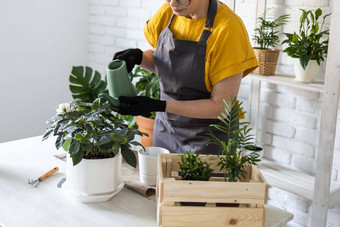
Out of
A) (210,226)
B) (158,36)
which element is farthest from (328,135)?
(210,226)

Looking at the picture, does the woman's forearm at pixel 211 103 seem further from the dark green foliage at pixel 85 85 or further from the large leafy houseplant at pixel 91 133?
the dark green foliage at pixel 85 85

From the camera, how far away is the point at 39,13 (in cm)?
372

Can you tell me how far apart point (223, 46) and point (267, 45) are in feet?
2.22

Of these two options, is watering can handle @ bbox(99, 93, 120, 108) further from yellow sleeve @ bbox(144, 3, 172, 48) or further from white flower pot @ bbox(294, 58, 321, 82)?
white flower pot @ bbox(294, 58, 321, 82)

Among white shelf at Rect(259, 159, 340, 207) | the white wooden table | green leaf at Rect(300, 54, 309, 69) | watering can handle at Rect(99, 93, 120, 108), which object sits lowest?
white shelf at Rect(259, 159, 340, 207)

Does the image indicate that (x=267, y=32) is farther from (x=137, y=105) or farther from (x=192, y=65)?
(x=137, y=105)

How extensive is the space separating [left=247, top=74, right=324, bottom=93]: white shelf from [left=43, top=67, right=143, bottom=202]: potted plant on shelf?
1.12 metres

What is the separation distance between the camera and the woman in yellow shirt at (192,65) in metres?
1.85

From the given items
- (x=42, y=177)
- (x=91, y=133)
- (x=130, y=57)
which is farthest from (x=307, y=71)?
(x=42, y=177)

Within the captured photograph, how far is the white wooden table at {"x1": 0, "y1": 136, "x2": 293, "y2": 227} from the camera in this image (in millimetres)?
1304

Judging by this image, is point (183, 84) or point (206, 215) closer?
point (206, 215)

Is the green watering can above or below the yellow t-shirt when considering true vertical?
below

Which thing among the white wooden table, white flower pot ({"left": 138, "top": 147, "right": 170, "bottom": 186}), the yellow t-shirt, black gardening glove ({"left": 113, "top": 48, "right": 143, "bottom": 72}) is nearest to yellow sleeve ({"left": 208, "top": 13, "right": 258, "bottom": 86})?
the yellow t-shirt

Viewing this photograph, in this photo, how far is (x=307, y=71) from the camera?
88.4 inches
